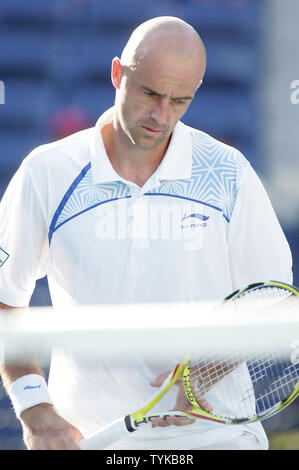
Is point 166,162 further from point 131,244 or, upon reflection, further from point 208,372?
point 208,372

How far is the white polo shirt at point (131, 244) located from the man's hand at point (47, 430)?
0.13 metres

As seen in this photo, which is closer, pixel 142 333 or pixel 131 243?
pixel 142 333

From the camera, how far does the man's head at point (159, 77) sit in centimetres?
176

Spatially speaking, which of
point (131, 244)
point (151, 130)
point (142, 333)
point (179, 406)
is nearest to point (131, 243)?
point (131, 244)

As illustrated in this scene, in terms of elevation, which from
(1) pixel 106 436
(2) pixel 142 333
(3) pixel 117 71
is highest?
(3) pixel 117 71

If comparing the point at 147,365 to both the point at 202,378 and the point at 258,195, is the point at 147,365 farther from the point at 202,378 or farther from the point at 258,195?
the point at 258,195

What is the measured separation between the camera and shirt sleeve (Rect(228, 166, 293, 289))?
6.08ft

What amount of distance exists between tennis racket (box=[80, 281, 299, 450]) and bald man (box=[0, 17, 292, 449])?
6 centimetres

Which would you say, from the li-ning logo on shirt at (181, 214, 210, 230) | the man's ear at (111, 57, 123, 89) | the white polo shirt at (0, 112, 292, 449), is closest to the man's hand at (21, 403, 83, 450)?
the white polo shirt at (0, 112, 292, 449)

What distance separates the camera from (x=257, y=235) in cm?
185

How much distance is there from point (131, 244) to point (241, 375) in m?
0.36

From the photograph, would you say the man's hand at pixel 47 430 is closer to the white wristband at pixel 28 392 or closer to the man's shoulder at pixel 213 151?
the white wristband at pixel 28 392

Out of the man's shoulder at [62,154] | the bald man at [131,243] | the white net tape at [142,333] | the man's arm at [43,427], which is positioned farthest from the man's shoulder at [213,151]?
the white net tape at [142,333]

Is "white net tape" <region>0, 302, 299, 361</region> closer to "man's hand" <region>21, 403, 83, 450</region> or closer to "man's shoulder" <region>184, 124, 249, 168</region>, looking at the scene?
"man's hand" <region>21, 403, 83, 450</region>
